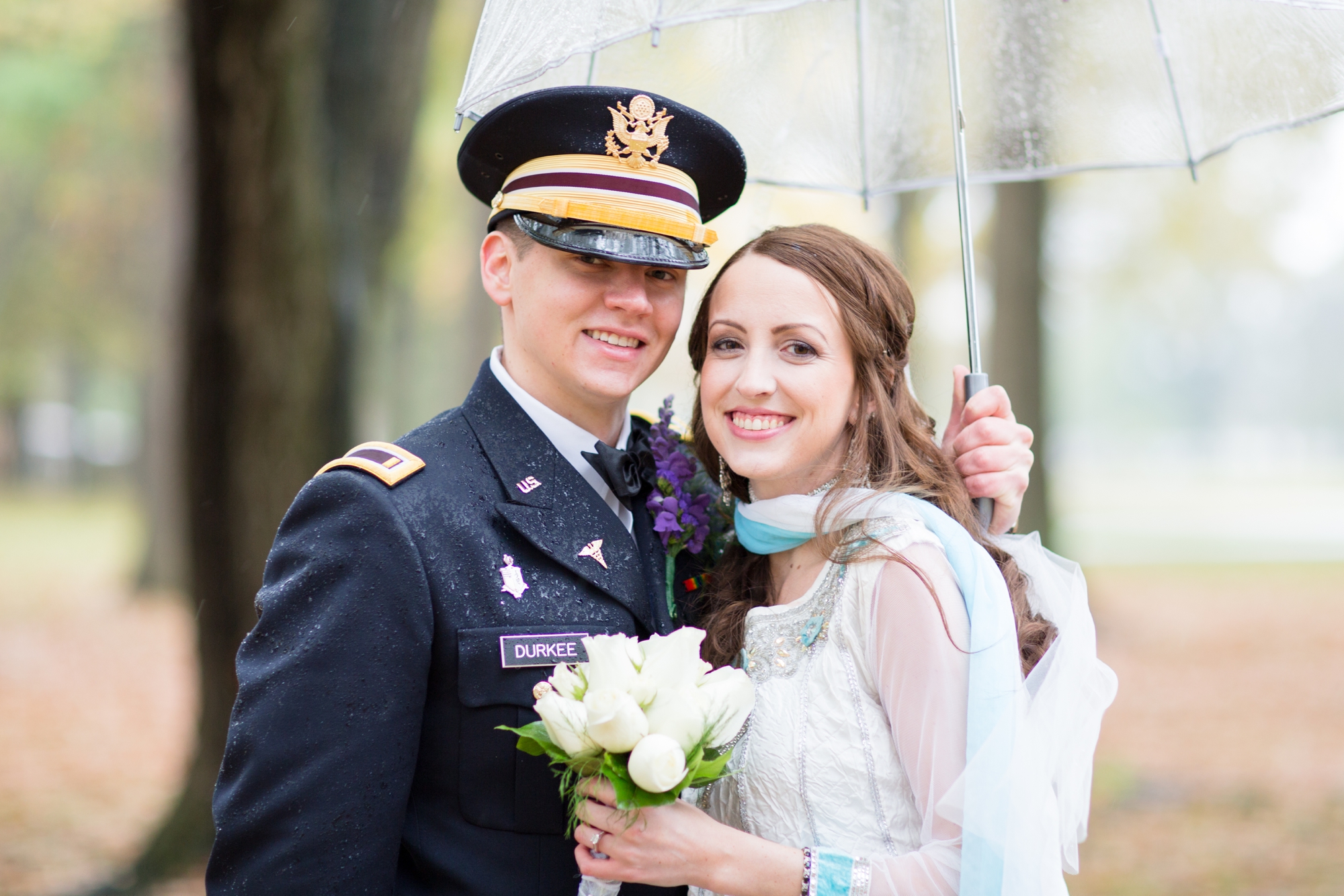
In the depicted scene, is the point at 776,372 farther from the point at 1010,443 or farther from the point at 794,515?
the point at 1010,443

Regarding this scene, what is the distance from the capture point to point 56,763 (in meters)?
8.66

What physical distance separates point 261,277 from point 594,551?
3385 millimetres

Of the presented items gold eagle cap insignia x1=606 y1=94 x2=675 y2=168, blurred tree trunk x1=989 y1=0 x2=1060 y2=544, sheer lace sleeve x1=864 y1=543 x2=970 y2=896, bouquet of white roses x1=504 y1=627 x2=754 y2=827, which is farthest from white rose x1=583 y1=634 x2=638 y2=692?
blurred tree trunk x1=989 y1=0 x2=1060 y2=544

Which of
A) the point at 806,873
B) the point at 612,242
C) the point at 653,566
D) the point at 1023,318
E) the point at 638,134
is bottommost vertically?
the point at 806,873

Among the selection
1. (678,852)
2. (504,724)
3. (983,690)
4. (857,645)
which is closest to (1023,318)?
(857,645)

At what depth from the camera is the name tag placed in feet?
7.36

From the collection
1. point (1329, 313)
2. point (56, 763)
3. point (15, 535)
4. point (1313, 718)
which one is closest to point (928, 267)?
point (1313, 718)

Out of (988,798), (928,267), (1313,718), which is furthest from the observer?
(928,267)

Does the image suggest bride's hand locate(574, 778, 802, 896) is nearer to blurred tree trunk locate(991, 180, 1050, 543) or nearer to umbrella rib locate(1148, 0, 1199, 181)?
umbrella rib locate(1148, 0, 1199, 181)

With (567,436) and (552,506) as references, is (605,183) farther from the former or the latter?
(552,506)

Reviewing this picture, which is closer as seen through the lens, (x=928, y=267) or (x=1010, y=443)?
(x=1010, y=443)

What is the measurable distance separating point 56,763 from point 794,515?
8.38 m

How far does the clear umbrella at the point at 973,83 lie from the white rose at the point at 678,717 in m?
1.77

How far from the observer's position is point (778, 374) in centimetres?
243
